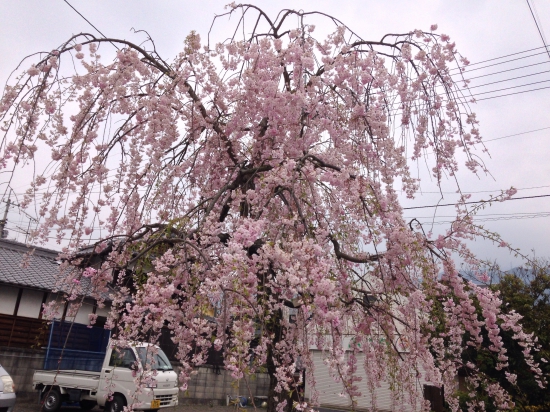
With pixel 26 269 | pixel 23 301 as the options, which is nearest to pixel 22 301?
pixel 23 301

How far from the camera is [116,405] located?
27.0 ft

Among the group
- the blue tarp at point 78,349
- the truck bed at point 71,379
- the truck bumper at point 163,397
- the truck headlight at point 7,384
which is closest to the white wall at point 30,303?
the blue tarp at point 78,349

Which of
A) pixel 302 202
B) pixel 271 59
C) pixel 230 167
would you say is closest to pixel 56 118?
pixel 230 167

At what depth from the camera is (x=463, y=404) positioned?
8.88 meters

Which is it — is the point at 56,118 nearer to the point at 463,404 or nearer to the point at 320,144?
the point at 320,144

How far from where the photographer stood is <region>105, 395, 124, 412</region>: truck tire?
26.8 ft

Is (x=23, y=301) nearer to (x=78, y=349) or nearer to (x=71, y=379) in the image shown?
(x=78, y=349)

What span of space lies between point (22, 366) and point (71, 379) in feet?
4.58

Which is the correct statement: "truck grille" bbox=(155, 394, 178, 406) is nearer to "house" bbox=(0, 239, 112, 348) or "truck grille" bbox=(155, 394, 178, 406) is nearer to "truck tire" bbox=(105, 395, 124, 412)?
"truck tire" bbox=(105, 395, 124, 412)

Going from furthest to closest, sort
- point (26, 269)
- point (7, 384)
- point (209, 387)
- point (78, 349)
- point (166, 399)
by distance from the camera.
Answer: point (209, 387) < point (26, 269) < point (78, 349) < point (166, 399) < point (7, 384)

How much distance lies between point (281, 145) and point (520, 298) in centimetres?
791

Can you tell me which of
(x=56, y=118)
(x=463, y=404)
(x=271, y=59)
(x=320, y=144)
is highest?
(x=271, y=59)

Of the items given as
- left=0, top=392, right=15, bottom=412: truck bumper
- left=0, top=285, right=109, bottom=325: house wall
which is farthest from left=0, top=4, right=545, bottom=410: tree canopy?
left=0, top=285, right=109, bottom=325: house wall

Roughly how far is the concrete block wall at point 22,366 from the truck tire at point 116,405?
2.06 metres
